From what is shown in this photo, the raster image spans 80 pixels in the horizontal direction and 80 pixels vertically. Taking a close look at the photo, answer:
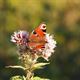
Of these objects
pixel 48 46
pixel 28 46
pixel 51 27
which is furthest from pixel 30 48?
pixel 51 27

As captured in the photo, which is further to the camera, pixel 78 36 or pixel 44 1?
pixel 44 1

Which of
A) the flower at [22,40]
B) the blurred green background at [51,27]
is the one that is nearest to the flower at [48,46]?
the flower at [22,40]

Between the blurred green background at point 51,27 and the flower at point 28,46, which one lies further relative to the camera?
the blurred green background at point 51,27

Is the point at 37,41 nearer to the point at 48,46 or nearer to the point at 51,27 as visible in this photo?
the point at 48,46

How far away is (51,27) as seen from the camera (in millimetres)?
12055

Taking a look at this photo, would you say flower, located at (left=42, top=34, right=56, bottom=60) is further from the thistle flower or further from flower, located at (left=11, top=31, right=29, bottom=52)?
flower, located at (left=11, top=31, right=29, bottom=52)

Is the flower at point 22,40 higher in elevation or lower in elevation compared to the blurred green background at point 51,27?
lower

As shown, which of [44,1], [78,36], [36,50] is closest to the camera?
[36,50]

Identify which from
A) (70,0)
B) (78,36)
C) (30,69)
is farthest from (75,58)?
(30,69)

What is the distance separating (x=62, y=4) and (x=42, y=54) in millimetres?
9499

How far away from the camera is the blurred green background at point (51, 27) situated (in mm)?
10547

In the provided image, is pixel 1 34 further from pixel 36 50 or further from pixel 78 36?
pixel 36 50

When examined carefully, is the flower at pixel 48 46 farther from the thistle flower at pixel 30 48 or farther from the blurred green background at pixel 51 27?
the blurred green background at pixel 51 27

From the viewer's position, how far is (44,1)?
1286 cm
